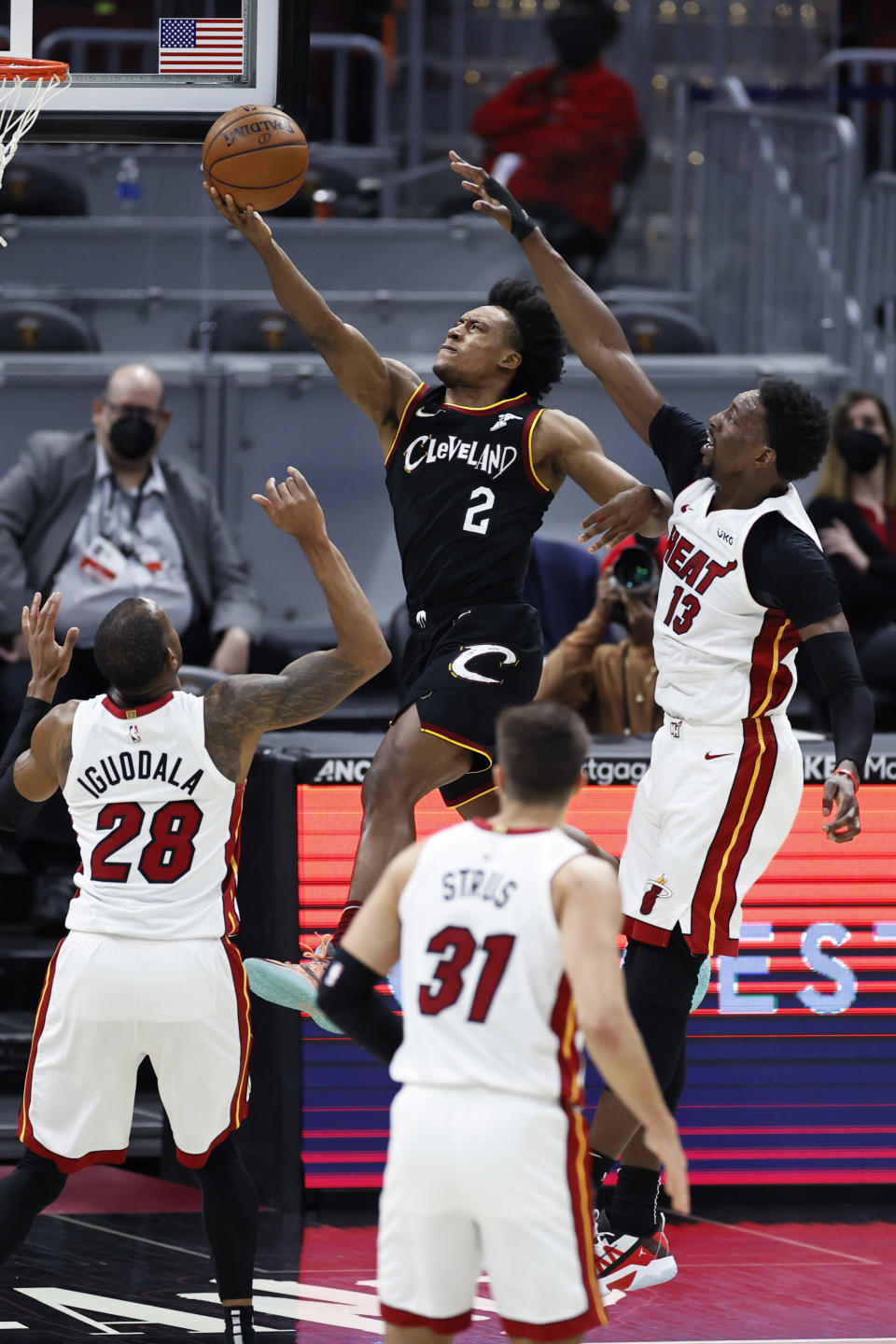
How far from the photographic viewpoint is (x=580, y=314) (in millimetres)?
5512

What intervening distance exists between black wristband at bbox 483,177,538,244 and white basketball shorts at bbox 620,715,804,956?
4.91ft

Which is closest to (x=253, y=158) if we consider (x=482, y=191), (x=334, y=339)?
(x=334, y=339)

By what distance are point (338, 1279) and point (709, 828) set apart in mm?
1855

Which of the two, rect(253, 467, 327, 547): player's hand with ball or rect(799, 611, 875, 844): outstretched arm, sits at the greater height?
rect(253, 467, 327, 547): player's hand with ball

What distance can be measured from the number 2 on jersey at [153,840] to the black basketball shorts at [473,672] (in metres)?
0.75

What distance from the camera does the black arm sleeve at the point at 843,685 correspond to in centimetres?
498

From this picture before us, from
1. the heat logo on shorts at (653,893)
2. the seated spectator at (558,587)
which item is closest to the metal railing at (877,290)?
the seated spectator at (558,587)

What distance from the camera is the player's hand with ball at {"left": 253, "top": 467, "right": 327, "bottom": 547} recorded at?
4715mm

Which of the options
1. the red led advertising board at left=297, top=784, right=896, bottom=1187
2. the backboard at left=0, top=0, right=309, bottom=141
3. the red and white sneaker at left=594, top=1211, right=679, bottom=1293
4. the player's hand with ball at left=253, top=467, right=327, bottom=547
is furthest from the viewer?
the red led advertising board at left=297, top=784, right=896, bottom=1187

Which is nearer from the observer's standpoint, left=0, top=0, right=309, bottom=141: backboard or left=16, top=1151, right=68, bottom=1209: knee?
left=16, top=1151, right=68, bottom=1209: knee

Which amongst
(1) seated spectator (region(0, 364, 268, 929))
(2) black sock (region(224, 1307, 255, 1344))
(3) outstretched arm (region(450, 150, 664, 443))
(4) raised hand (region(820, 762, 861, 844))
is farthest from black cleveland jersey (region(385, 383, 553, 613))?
(1) seated spectator (region(0, 364, 268, 929))

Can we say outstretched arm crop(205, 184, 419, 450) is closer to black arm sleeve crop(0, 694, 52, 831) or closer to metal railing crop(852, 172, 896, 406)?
black arm sleeve crop(0, 694, 52, 831)

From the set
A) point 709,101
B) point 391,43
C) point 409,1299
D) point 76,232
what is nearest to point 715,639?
point 409,1299

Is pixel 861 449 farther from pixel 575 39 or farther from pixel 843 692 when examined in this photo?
pixel 575 39
